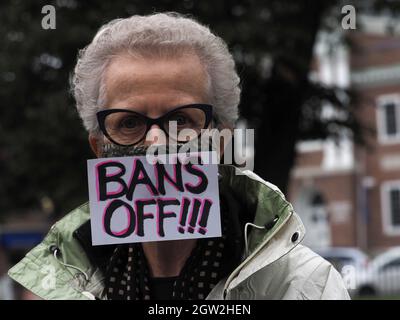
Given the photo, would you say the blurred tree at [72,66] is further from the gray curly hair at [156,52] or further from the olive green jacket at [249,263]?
the olive green jacket at [249,263]

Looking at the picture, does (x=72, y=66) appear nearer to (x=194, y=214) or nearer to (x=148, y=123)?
(x=148, y=123)

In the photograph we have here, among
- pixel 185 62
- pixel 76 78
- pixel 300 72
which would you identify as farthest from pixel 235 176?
pixel 300 72

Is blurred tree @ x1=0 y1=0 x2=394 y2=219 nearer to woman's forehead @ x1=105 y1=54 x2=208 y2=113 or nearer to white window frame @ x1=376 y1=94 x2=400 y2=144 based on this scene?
woman's forehead @ x1=105 y1=54 x2=208 y2=113

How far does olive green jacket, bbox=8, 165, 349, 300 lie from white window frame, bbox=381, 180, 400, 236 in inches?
1172

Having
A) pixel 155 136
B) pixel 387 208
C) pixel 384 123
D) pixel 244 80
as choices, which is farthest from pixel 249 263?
pixel 384 123

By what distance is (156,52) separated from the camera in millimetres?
1839

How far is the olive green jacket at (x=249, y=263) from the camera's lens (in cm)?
171

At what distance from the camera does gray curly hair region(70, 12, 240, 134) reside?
6.12 ft

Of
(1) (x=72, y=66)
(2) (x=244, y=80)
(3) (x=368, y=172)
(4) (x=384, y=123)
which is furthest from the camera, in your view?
(4) (x=384, y=123)

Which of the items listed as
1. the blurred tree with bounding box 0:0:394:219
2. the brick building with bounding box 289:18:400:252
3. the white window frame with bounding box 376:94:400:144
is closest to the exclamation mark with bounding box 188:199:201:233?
the blurred tree with bounding box 0:0:394:219

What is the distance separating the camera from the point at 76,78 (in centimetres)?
208

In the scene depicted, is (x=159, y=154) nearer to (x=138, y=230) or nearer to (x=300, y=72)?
(x=138, y=230)

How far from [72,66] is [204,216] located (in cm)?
898
